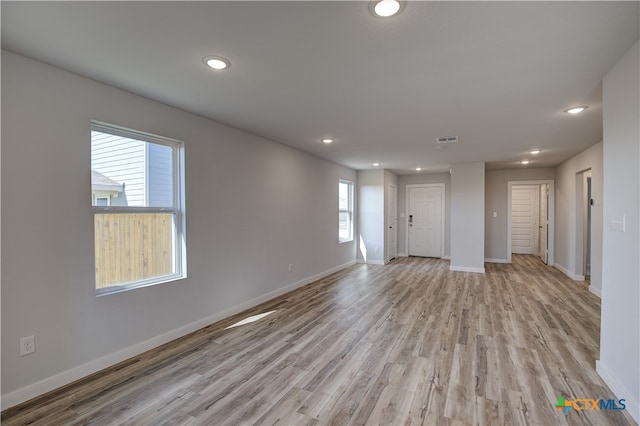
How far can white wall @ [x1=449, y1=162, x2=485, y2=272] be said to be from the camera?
6.23 metres

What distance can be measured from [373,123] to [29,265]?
3387 millimetres

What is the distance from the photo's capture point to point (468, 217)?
6.32 metres

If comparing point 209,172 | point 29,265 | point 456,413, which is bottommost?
point 456,413

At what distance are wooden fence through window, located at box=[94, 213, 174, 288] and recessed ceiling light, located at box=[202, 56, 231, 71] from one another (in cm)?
156

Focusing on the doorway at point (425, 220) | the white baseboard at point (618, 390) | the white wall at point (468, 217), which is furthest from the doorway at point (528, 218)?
the white baseboard at point (618, 390)

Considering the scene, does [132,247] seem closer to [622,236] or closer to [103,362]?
[103,362]

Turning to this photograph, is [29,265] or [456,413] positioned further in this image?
[29,265]

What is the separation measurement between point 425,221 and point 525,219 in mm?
3088

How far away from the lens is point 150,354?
2.71 m

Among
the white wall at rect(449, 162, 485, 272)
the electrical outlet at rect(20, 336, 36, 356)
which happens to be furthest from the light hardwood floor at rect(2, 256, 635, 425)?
the white wall at rect(449, 162, 485, 272)

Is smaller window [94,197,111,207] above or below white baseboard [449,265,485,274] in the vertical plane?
above

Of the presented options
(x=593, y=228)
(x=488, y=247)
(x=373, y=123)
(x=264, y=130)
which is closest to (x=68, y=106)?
(x=264, y=130)

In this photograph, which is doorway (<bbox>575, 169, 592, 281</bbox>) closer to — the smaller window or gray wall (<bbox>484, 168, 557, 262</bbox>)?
gray wall (<bbox>484, 168, 557, 262</bbox>)

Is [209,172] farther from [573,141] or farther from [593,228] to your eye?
[593,228]
